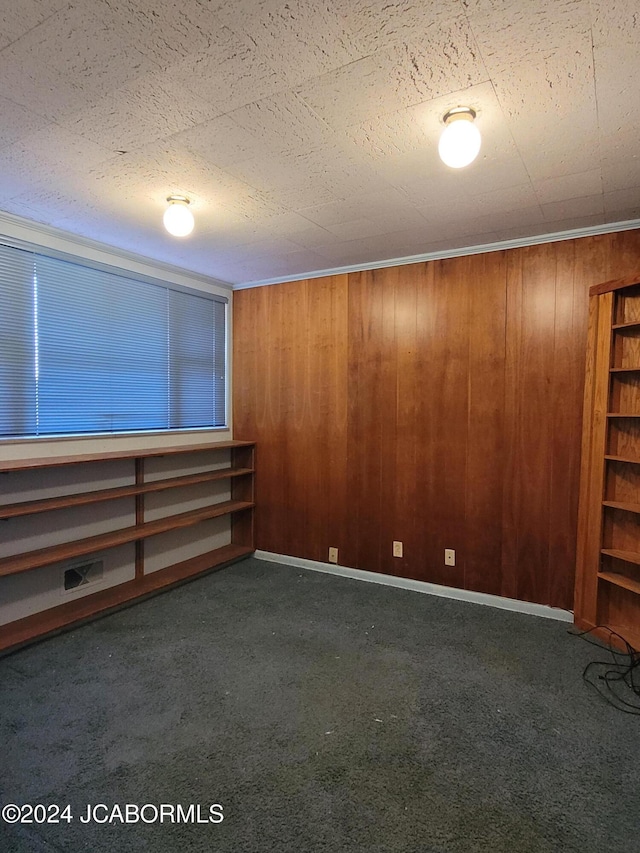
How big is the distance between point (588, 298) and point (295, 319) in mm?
2263

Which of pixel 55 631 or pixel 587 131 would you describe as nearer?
pixel 587 131

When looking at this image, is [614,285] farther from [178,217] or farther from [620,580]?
[178,217]

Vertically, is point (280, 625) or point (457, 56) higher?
point (457, 56)

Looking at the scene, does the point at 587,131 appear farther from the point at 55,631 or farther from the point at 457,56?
the point at 55,631

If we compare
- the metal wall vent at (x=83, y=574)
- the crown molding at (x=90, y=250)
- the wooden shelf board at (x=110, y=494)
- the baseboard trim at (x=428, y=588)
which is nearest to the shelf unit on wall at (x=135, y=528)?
the wooden shelf board at (x=110, y=494)

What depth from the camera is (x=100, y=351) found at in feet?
10.9

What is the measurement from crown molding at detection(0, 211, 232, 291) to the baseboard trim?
261cm

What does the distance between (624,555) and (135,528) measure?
3.28 m

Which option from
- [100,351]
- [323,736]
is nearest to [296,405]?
[100,351]

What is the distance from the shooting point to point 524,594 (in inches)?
125

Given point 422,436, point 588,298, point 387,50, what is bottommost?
point 422,436

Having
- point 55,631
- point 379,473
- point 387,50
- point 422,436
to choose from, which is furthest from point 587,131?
point 55,631

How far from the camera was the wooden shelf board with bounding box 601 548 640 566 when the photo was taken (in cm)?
259

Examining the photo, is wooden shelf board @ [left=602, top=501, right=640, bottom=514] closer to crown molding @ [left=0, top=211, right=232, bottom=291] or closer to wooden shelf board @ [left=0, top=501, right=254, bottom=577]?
wooden shelf board @ [left=0, top=501, right=254, bottom=577]
